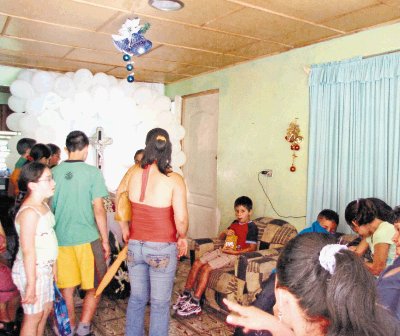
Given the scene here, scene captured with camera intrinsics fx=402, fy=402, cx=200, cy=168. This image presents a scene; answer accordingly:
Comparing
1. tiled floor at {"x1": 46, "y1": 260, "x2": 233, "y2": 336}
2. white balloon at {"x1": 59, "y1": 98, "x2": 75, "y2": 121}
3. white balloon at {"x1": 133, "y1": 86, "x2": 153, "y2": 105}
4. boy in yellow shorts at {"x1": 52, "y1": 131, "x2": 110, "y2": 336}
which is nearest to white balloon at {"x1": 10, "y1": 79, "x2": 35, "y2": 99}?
white balloon at {"x1": 59, "y1": 98, "x2": 75, "y2": 121}

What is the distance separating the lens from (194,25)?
321 centimetres

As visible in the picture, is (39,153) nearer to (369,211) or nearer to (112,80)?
(112,80)

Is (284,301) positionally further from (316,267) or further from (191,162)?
(191,162)

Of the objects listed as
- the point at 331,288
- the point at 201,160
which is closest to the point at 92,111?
the point at 201,160

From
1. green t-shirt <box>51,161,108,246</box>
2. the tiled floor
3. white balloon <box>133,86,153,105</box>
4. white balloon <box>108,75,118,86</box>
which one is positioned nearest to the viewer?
green t-shirt <box>51,161,108,246</box>

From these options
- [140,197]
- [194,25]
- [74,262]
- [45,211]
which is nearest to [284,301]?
[140,197]

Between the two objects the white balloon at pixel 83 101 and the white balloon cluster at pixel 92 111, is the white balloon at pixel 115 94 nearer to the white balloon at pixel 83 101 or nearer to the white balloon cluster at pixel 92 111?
the white balloon cluster at pixel 92 111

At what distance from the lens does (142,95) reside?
17.6 ft

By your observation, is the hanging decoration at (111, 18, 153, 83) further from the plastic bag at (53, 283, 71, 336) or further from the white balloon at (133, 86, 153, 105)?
the white balloon at (133, 86, 153, 105)

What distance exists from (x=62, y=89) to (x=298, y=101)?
2.75 metres

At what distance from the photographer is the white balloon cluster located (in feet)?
15.0

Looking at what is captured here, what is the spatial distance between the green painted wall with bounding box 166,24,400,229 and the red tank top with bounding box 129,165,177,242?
1.88m

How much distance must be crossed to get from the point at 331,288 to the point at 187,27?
2.72 metres

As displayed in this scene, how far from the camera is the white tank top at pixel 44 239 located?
90.3 inches
